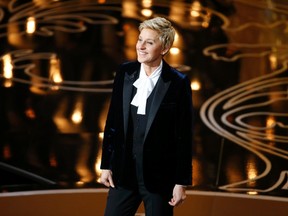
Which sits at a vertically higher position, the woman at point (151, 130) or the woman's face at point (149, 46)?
the woman's face at point (149, 46)

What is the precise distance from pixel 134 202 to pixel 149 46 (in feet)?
2.19

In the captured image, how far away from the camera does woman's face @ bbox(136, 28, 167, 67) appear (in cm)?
312

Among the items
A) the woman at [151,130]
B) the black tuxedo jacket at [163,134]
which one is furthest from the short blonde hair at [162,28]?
the black tuxedo jacket at [163,134]

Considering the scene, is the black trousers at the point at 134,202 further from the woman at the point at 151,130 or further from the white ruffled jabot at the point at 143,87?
the white ruffled jabot at the point at 143,87

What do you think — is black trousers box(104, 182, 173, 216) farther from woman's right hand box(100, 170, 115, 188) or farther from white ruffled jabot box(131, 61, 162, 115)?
white ruffled jabot box(131, 61, 162, 115)

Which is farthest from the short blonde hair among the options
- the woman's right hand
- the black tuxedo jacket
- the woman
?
the woman's right hand

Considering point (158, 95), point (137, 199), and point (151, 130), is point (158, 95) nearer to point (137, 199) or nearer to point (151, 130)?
point (151, 130)

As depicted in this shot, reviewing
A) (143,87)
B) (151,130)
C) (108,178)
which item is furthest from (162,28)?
(108,178)

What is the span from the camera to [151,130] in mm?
3146

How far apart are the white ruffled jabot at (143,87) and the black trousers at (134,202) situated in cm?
34

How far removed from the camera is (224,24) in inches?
368


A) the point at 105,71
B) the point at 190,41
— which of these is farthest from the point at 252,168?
the point at 190,41

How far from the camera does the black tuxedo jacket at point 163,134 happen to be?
316 centimetres

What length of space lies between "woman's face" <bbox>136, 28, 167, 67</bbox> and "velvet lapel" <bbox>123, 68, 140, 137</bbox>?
10 centimetres
